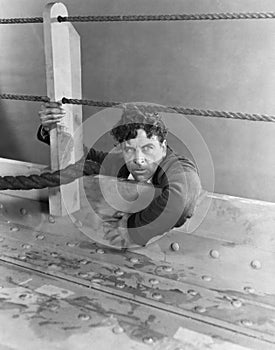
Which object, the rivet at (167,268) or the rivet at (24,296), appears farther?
the rivet at (167,268)

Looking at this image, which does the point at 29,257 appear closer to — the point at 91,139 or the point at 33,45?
the point at 91,139

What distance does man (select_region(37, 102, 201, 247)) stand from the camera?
1062 mm

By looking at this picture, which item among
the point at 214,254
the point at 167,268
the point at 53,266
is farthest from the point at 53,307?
the point at 214,254

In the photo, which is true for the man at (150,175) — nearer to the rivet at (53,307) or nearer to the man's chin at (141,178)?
the man's chin at (141,178)

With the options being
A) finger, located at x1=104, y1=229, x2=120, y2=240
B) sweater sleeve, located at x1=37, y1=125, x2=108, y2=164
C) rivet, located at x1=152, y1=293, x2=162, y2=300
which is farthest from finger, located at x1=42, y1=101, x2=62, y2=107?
rivet, located at x1=152, y1=293, x2=162, y2=300

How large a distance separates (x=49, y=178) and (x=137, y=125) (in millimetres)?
274

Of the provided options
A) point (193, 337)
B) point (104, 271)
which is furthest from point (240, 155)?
point (193, 337)

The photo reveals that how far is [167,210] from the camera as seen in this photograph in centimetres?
105

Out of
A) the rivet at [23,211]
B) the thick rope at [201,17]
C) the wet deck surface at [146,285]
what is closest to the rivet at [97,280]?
the wet deck surface at [146,285]

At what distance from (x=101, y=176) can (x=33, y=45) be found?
2074 millimetres

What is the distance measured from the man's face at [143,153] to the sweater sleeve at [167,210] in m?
0.09

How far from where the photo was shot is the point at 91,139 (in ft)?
9.94

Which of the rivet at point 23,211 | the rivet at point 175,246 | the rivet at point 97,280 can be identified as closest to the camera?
the rivet at point 97,280

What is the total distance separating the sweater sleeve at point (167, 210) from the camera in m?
1.05
